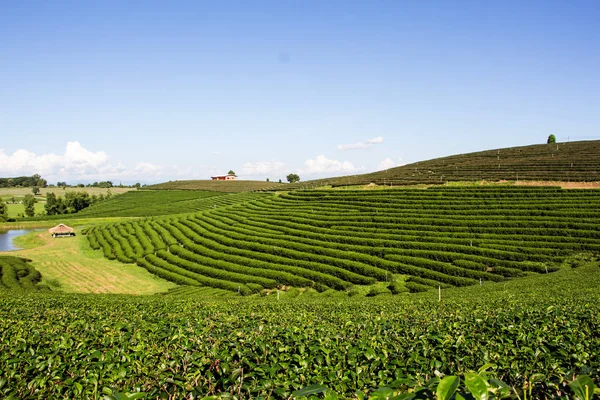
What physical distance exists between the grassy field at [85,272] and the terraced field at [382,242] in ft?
5.82

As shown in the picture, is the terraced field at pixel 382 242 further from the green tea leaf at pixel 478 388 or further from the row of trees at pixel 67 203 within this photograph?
the row of trees at pixel 67 203

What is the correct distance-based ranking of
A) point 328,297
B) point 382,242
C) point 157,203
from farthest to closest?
point 157,203 < point 382,242 < point 328,297

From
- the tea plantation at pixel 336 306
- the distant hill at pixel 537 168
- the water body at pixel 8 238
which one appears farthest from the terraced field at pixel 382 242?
the water body at pixel 8 238

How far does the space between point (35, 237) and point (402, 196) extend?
6760 cm

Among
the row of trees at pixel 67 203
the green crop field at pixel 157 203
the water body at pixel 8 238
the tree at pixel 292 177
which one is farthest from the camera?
the tree at pixel 292 177

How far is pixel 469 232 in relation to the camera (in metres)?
41.7

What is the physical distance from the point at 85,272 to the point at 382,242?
35356 millimetres

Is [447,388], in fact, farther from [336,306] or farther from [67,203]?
[67,203]

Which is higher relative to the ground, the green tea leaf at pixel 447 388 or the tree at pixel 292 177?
the tree at pixel 292 177

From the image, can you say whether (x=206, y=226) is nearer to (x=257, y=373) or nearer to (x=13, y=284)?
(x=13, y=284)

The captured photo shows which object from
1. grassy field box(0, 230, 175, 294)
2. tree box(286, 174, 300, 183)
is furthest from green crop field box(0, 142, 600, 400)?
tree box(286, 174, 300, 183)

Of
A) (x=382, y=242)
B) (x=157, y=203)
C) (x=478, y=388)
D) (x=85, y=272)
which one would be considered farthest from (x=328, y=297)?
(x=157, y=203)

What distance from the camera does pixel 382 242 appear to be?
4188 centimetres

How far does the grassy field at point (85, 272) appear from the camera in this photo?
40750mm
